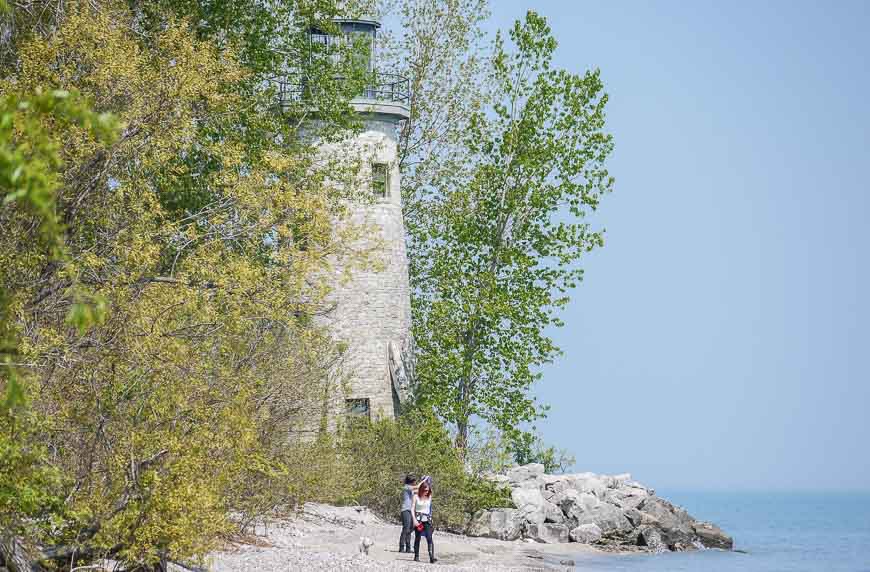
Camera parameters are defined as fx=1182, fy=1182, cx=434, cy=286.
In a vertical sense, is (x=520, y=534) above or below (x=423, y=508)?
below

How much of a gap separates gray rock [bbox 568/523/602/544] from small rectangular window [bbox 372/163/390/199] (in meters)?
10.6

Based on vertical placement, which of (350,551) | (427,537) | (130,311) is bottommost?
(350,551)

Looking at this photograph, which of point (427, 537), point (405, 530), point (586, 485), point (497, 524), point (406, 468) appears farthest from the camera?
point (586, 485)

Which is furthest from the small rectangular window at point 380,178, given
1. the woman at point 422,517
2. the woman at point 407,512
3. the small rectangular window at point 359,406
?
the woman at point 422,517

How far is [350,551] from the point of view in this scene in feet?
64.9

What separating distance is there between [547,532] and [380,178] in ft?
34.4

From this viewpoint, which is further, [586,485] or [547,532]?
[586,485]

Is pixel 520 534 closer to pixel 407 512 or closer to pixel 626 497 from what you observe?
pixel 626 497

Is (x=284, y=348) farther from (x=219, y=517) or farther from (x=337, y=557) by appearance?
(x=219, y=517)

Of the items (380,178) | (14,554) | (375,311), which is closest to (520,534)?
(375,311)

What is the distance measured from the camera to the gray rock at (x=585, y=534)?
32.4 metres

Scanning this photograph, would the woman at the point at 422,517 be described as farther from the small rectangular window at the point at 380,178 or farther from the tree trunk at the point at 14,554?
the small rectangular window at the point at 380,178

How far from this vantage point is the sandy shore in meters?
17.0

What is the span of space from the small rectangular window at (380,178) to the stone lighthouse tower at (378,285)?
3 centimetres
